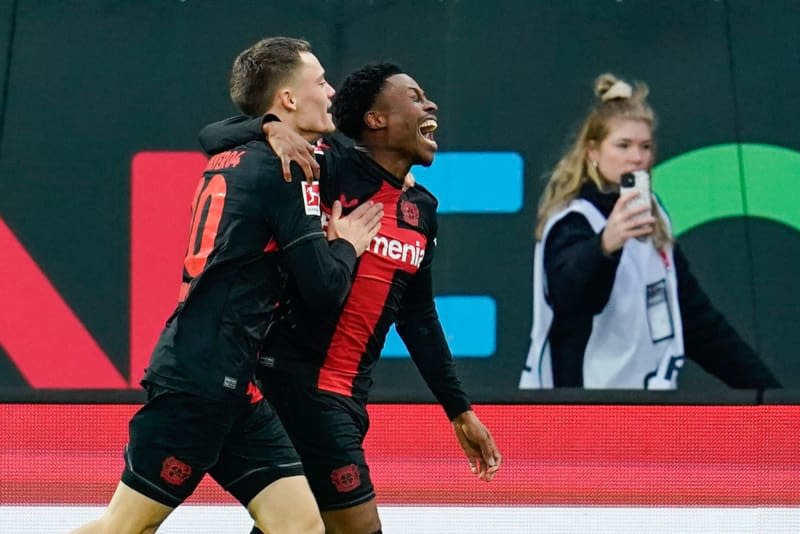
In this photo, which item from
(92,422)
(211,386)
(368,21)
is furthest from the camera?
(368,21)

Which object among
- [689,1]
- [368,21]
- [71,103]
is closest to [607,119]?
[689,1]

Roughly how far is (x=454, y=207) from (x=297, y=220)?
341 centimetres

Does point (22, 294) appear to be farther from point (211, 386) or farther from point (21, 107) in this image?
point (211, 386)

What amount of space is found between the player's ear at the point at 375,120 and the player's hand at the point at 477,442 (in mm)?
827

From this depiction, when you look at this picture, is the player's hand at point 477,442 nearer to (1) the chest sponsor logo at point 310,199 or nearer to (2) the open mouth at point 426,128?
(2) the open mouth at point 426,128

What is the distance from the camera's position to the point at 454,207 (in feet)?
21.7

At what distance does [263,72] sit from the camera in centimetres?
351

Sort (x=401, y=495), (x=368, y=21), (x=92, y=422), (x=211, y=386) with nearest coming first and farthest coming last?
(x=211, y=386) → (x=401, y=495) → (x=92, y=422) → (x=368, y=21)

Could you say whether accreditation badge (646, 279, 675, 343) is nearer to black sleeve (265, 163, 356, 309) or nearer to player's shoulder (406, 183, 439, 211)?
player's shoulder (406, 183, 439, 211)

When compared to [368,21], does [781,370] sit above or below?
below

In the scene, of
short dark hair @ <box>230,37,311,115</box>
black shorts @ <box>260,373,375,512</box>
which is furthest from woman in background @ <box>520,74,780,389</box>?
short dark hair @ <box>230,37,311,115</box>

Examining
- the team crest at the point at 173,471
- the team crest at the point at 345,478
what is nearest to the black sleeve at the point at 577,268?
the team crest at the point at 345,478

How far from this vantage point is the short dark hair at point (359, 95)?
12.3 ft

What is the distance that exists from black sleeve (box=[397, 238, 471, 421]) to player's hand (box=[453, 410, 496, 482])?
3cm
